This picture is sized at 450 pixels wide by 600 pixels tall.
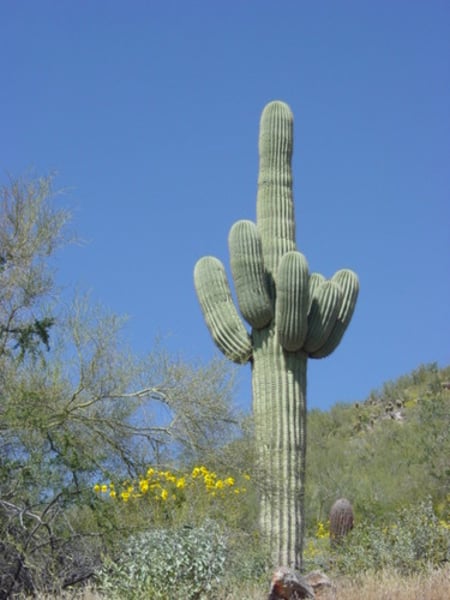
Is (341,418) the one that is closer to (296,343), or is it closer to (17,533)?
(296,343)

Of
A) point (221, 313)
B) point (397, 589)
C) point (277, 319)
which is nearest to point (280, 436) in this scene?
point (277, 319)

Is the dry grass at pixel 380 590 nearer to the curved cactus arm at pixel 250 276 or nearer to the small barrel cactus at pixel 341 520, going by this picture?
the curved cactus arm at pixel 250 276

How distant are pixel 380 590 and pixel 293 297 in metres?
4.52

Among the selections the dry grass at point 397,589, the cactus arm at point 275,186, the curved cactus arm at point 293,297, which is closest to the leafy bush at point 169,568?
the dry grass at point 397,589

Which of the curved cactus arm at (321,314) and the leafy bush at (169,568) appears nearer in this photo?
the leafy bush at (169,568)

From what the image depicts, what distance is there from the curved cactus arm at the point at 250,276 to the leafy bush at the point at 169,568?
3.93 m

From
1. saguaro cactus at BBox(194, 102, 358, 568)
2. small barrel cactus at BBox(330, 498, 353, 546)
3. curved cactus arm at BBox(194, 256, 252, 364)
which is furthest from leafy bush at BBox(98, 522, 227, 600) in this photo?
small barrel cactus at BBox(330, 498, 353, 546)

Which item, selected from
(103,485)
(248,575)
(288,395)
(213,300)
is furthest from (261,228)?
(248,575)

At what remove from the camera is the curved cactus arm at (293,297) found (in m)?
11.6

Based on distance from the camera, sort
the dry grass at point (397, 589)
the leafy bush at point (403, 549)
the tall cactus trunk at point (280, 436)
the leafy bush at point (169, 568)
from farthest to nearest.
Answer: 1. the tall cactus trunk at point (280, 436)
2. the leafy bush at point (403, 549)
3. the leafy bush at point (169, 568)
4. the dry grass at point (397, 589)

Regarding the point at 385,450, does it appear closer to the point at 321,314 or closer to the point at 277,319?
the point at 321,314

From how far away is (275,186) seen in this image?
1278 cm

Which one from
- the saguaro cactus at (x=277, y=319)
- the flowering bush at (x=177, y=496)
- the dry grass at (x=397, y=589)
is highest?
the saguaro cactus at (x=277, y=319)

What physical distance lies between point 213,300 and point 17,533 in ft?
12.2
